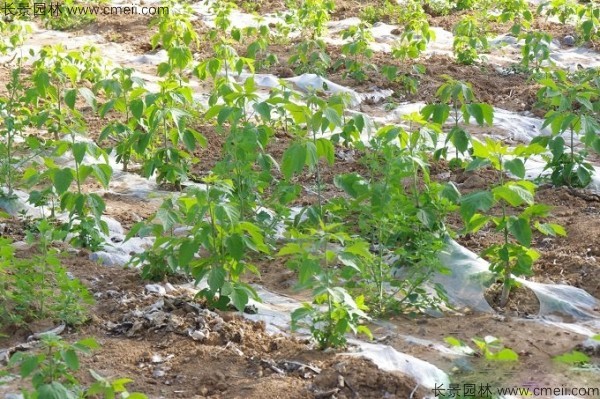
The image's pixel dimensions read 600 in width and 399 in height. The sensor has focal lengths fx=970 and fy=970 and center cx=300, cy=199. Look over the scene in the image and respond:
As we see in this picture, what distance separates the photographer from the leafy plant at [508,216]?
150 inches

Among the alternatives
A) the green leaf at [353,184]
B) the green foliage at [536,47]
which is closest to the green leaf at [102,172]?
the green leaf at [353,184]

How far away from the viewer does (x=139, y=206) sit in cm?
538

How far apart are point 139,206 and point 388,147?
5.73 feet

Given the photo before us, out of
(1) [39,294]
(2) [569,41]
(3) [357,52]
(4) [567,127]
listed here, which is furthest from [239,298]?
(2) [569,41]

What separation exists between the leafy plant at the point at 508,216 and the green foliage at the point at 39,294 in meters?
1.55

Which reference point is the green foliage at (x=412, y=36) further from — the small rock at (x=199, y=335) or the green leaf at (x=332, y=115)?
A: the small rock at (x=199, y=335)

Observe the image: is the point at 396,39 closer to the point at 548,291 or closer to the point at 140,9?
the point at 140,9

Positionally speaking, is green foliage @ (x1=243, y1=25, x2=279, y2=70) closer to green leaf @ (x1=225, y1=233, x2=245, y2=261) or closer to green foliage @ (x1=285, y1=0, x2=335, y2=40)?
green foliage @ (x1=285, y1=0, x2=335, y2=40)

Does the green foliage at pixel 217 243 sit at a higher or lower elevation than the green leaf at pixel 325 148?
lower

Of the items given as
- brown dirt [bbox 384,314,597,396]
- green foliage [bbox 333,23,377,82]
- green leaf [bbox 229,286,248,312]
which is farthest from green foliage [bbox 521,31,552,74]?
green leaf [bbox 229,286,248,312]

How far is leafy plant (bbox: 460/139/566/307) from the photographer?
12.5 ft

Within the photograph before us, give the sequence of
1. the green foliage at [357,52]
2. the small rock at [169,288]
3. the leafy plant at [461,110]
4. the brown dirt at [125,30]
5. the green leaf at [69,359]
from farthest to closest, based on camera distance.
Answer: the brown dirt at [125,30]
the green foliage at [357,52]
the leafy plant at [461,110]
the small rock at [169,288]
the green leaf at [69,359]

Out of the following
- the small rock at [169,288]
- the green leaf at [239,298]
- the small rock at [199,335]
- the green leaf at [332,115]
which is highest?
the green leaf at [332,115]

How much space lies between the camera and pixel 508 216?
395cm
